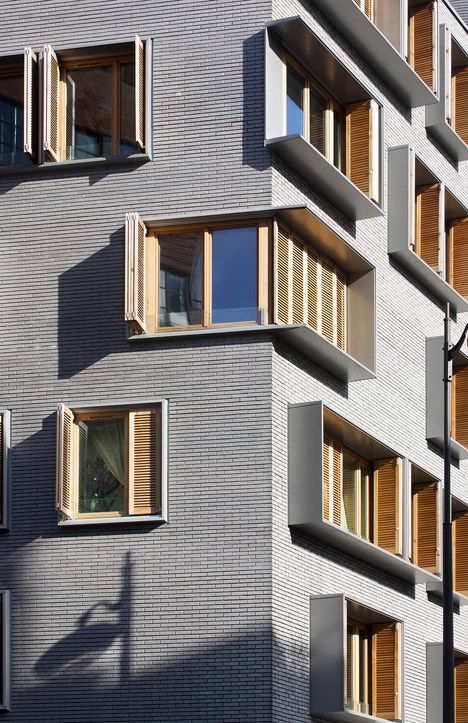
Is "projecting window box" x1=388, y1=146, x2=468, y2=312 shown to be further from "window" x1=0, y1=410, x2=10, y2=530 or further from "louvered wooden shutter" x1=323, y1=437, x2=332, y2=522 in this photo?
"window" x1=0, y1=410, x2=10, y2=530

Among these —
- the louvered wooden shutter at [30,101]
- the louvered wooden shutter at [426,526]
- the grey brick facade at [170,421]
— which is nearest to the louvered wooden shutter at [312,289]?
the grey brick facade at [170,421]

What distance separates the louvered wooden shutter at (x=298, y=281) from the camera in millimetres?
31844

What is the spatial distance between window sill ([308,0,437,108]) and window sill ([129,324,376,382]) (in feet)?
22.6

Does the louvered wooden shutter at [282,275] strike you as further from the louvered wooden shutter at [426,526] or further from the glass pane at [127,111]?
the louvered wooden shutter at [426,526]

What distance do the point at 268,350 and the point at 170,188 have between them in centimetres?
355

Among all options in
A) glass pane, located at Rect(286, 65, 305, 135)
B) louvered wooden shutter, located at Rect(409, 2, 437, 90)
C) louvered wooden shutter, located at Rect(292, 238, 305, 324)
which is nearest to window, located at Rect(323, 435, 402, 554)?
louvered wooden shutter, located at Rect(292, 238, 305, 324)

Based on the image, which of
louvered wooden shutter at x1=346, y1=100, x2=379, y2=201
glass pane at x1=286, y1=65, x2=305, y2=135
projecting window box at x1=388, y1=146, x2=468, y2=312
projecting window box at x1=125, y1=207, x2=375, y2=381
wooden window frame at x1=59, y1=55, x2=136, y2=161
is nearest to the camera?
projecting window box at x1=125, y1=207, x2=375, y2=381

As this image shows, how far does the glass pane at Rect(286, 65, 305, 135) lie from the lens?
1298 inches

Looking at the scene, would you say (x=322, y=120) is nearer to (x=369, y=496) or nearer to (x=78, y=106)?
(x=78, y=106)

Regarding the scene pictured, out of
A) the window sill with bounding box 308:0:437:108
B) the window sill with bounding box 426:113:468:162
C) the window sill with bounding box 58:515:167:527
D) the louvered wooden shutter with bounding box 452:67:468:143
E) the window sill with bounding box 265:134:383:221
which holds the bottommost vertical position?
the window sill with bounding box 58:515:167:527

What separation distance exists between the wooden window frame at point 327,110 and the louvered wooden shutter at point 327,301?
6.76ft

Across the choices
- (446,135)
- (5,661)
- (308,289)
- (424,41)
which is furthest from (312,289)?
(446,135)

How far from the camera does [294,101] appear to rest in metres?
33.5

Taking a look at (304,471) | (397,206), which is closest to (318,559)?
(304,471)
